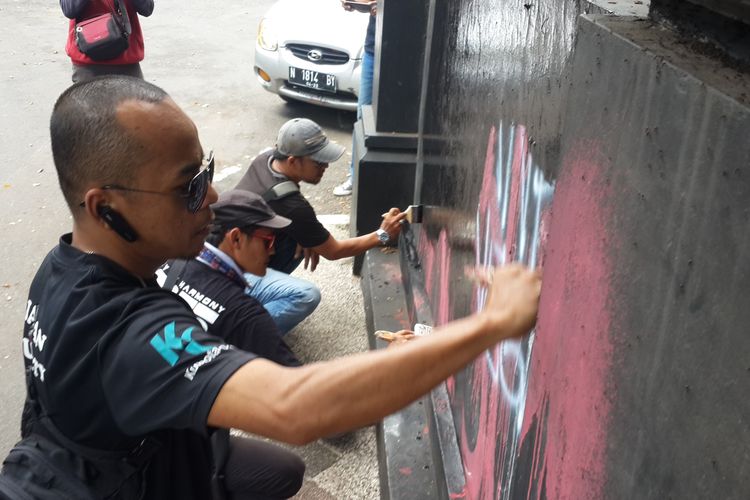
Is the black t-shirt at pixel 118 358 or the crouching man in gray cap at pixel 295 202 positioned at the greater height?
the black t-shirt at pixel 118 358

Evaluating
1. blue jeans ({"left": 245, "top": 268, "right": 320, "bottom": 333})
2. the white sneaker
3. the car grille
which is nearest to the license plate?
the car grille

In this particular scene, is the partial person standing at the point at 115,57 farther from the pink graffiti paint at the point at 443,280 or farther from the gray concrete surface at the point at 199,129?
the pink graffiti paint at the point at 443,280

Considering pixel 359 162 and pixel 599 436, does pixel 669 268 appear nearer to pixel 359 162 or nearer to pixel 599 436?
pixel 599 436

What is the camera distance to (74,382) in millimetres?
1745

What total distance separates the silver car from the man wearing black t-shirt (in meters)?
6.37

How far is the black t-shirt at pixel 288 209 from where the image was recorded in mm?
4223

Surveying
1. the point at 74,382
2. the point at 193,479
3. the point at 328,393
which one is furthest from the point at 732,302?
the point at 193,479

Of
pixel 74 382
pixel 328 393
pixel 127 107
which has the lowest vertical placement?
pixel 74 382

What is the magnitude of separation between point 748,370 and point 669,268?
23 centimetres

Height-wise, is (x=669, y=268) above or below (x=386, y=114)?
above

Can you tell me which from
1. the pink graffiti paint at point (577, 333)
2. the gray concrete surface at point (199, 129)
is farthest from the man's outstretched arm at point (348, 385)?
the gray concrete surface at point (199, 129)

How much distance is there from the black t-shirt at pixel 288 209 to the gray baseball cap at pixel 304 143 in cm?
15

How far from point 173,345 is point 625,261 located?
94 cm

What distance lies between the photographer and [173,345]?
1.68 m
